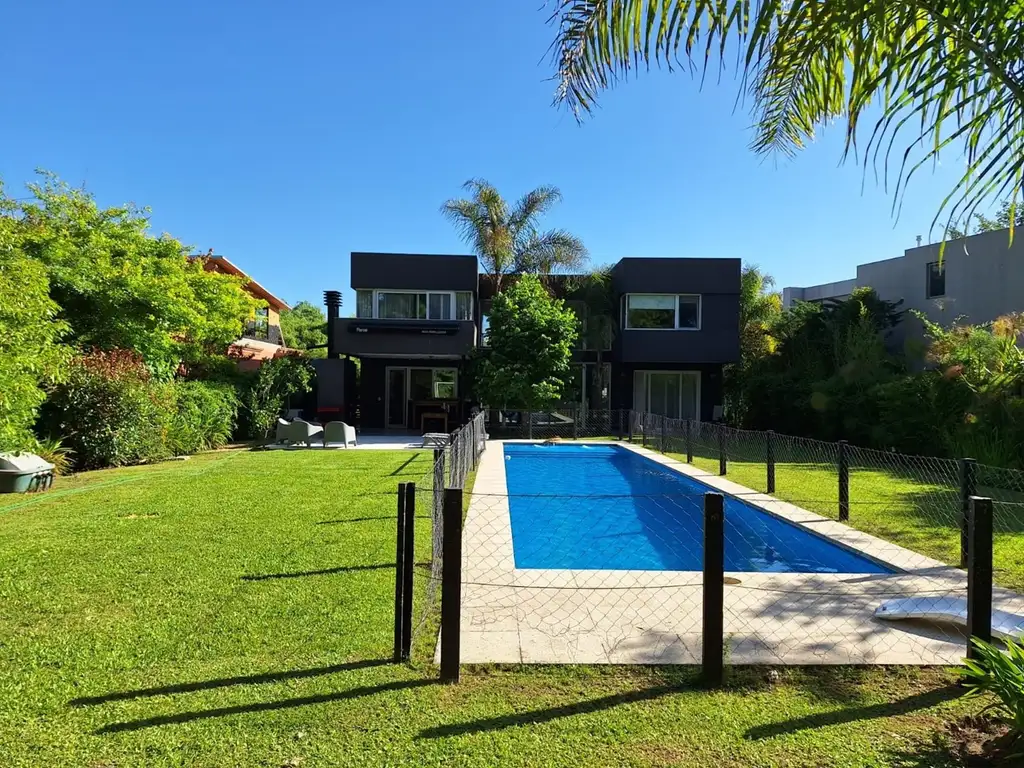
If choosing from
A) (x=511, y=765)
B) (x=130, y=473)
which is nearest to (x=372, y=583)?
(x=511, y=765)

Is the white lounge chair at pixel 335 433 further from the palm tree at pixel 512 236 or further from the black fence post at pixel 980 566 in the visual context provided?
the black fence post at pixel 980 566

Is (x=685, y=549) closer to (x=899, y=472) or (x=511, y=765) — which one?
(x=511, y=765)

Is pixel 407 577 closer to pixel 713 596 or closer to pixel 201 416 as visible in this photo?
pixel 713 596

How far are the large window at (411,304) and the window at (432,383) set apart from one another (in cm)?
252

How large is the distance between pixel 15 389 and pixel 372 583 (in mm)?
6916

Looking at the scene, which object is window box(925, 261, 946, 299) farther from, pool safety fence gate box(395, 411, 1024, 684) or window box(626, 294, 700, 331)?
pool safety fence gate box(395, 411, 1024, 684)

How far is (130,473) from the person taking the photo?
37.4 ft

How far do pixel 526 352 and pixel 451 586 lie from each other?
51.6 ft

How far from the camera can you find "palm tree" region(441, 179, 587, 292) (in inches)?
844

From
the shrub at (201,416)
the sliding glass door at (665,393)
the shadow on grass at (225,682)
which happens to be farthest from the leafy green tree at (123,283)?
the sliding glass door at (665,393)

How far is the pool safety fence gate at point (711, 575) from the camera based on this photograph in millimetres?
3564

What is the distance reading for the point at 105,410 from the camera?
38.8 ft

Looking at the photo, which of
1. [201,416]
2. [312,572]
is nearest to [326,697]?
[312,572]

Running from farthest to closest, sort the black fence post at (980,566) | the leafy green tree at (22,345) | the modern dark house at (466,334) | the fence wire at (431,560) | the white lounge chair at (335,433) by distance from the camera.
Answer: the modern dark house at (466,334), the white lounge chair at (335,433), the leafy green tree at (22,345), the fence wire at (431,560), the black fence post at (980,566)
